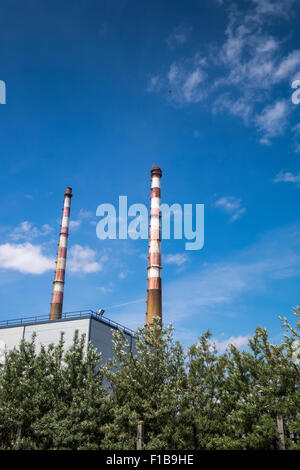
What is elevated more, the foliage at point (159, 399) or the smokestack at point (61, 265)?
the smokestack at point (61, 265)

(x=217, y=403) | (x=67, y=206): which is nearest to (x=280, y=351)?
(x=217, y=403)

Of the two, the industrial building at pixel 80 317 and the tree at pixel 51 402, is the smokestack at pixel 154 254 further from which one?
the tree at pixel 51 402

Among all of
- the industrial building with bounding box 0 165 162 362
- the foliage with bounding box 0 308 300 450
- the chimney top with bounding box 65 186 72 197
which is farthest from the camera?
the chimney top with bounding box 65 186 72 197

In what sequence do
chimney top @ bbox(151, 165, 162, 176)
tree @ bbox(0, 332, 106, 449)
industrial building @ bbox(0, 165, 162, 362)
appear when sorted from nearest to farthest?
tree @ bbox(0, 332, 106, 449)
industrial building @ bbox(0, 165, 162, 362)
chimney top @ bbox(151, 165, 162, 176)

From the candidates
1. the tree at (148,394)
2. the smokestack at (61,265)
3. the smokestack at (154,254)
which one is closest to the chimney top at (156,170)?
the smokestack at (154,254)

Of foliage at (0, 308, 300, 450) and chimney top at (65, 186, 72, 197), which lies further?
chimney top at (65, 186, 72, 197)

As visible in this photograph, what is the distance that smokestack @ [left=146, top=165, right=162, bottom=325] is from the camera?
4047 centimetres

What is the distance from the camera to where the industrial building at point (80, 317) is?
31906 millimetres

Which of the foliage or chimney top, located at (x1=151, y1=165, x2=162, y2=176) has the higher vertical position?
chimney top, located at (x1=151, y1=165, x2=162, y2=176)

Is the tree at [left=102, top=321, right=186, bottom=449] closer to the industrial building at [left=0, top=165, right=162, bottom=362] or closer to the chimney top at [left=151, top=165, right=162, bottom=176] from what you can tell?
the industrial building at [left=0, top=165, right=162, bottom=362]

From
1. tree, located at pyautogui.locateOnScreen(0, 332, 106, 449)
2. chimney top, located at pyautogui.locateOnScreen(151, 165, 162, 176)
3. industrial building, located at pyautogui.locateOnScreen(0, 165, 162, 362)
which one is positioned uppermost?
chimney top, located at pyautogui.locateOnScreen(151, 165, 162, 176)

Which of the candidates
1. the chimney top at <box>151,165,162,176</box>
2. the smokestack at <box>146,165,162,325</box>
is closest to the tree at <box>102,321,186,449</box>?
the smokestack at <box>146,165,162,325</box>

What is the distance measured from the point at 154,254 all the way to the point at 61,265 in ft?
45.7

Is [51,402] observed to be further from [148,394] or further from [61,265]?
[61,265]
